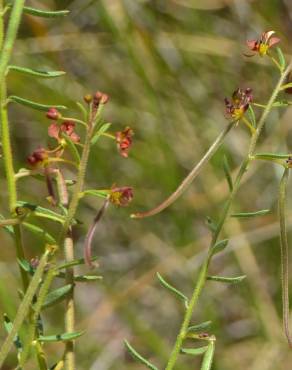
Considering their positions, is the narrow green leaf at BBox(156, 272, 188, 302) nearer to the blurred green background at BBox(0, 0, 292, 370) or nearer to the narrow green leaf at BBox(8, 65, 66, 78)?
the narrow green leaf at BBox(8, 65, 66, 78)

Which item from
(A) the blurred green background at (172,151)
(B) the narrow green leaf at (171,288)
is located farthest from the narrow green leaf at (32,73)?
(A) the blurred green background at (172,151)

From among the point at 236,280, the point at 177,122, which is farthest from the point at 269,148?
the point at 236,280

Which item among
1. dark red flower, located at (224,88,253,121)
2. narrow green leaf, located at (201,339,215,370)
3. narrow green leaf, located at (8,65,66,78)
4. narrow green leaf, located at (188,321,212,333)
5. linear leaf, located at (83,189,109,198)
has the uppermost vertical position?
narrow green leaf, located at (8,65,66,78)

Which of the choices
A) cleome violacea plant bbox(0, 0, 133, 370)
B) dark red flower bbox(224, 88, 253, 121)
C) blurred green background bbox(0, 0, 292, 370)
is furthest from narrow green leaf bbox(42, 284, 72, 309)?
blurred green background bbox(0, 0, 292, 370)

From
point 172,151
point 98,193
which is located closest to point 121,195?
point 98,193

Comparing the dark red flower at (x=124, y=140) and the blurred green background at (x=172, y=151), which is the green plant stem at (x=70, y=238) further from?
the blurred green background at (x=172, y=151)

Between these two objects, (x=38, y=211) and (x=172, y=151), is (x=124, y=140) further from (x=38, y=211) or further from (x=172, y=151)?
(x=172, y=151)

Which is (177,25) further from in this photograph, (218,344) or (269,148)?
(218,344)
